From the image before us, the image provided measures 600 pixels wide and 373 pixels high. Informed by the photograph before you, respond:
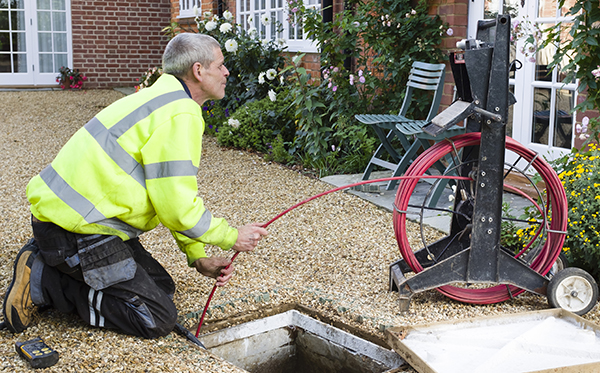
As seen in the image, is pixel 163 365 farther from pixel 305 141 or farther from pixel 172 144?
pixel 305 141

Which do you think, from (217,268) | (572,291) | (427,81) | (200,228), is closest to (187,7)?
(427,81)

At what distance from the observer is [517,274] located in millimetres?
2848

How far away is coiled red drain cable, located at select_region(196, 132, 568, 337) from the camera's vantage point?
9.23ft

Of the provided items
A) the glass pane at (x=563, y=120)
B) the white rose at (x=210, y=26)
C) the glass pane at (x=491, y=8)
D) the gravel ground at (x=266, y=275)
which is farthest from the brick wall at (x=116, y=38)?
the glass pane at (x=563, y=120)

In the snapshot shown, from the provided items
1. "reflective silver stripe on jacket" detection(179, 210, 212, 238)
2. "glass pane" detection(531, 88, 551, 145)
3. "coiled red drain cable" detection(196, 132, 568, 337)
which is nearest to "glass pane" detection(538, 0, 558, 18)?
"glass pane" detection(531, 88, 551, 145)

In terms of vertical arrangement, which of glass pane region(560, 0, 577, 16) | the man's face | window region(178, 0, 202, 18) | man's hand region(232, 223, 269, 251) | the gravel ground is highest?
window region(178, 0, 202, 18)

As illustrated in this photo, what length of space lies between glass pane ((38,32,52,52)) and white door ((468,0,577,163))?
10.6m

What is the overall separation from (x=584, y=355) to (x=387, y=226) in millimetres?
2050

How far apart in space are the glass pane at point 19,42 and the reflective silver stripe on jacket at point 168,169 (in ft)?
39.9

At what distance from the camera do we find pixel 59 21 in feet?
43.5

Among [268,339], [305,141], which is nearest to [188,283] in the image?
[268,339]

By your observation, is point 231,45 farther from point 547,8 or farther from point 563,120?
point 563,120

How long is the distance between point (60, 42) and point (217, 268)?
1210 cm

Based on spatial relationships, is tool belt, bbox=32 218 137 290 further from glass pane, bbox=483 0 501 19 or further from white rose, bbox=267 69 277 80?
white rose, bbox=267 69 277 80
